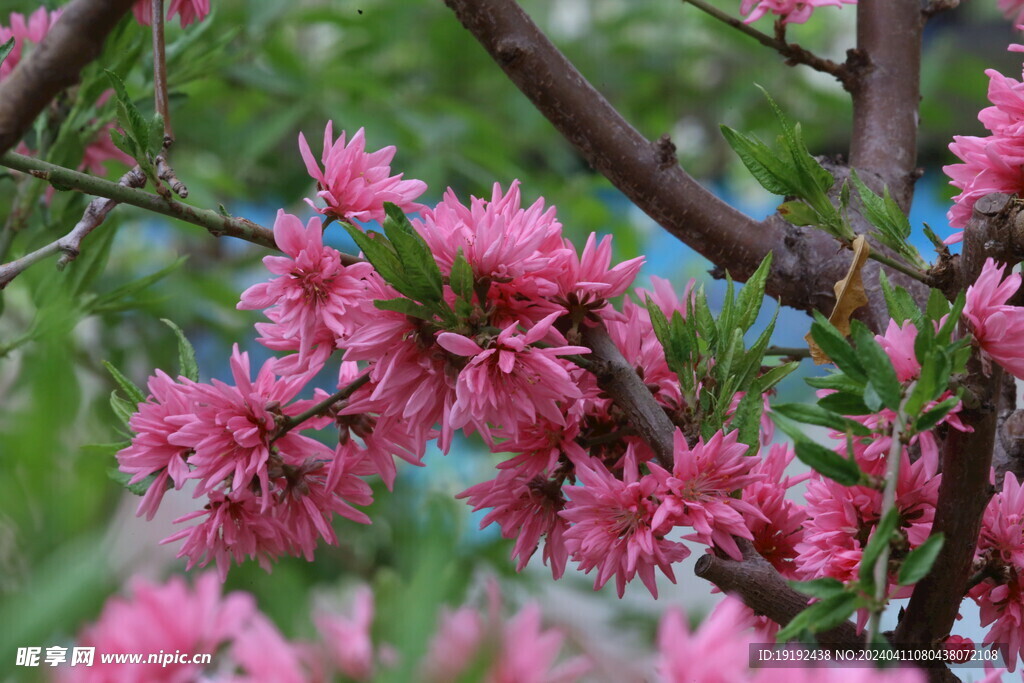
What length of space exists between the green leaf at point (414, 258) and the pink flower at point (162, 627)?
104 millimetres

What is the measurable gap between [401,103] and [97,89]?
589mm

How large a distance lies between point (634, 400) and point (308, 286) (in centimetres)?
11

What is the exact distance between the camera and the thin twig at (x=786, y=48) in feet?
1.44

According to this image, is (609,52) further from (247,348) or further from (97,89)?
(97,89)

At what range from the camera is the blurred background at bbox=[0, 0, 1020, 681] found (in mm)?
162

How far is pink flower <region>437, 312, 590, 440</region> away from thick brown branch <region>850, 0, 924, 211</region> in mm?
272

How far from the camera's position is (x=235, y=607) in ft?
0.64

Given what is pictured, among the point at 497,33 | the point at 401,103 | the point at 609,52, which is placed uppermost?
the point at 609,52

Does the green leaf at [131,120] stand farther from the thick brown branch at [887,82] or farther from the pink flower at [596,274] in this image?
the thick brown branch at [887,82]

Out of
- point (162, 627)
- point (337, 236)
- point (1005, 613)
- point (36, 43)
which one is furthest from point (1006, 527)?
point (337, 236)

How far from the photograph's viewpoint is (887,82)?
49cm

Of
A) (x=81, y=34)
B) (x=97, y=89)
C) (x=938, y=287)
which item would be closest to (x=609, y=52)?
(x=97, y=89)

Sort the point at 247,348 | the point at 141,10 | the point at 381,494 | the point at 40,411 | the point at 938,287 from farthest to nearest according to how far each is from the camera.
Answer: the point at 247,348, the point at 381,494, the point at 141,10, the point at 938,287, the point at 40,411

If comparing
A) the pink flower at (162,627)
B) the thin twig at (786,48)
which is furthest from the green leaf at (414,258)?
the thin twig at (786,48)
